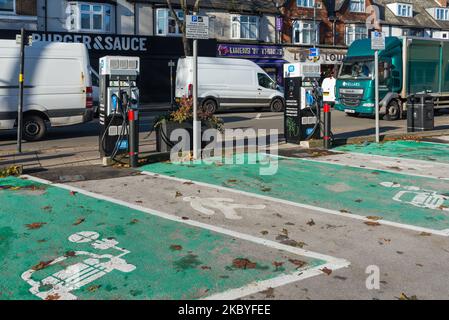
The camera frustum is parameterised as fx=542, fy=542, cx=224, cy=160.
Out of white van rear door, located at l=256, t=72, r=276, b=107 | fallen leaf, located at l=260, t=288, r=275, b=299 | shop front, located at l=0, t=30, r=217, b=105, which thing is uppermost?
Result: shop front, located at l=0, t=30, r=217, b=105

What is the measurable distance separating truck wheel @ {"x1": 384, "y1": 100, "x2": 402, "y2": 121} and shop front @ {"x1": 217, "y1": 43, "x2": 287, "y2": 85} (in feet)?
53.1

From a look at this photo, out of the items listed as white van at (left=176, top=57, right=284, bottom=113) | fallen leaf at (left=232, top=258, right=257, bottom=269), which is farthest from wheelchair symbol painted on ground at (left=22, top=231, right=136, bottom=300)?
white van at (left=176, top=57, right=284, bottom=113)

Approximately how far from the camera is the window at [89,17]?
31.2 m

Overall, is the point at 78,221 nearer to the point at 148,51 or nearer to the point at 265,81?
the point at 265,81

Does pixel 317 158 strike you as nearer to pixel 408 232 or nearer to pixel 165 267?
pixel 408 232

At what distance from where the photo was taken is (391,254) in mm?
5301

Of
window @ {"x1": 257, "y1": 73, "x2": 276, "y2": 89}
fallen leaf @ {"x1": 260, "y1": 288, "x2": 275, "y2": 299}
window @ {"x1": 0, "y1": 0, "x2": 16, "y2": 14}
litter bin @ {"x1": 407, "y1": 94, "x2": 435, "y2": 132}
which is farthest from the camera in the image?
window @ {"x1": 0, "y1": 0, "x2": 16, "y2": 14}

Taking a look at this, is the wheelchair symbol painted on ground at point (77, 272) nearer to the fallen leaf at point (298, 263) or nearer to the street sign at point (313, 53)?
the fallen leaf at point (298, 263)

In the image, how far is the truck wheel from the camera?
2123 centimetres

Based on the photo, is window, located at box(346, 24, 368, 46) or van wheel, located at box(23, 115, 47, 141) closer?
van wheel, located at box(23, 115, 47, 141)

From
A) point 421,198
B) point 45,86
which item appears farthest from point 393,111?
point 421,198

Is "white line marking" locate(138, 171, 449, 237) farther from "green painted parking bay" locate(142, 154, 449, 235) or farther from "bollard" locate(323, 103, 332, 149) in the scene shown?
"bollard" locate(323, 103, 332, 149)

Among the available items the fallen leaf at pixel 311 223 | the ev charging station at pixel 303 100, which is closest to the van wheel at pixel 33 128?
the ev charging station at pixel 303 100

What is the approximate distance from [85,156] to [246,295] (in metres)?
7.88
